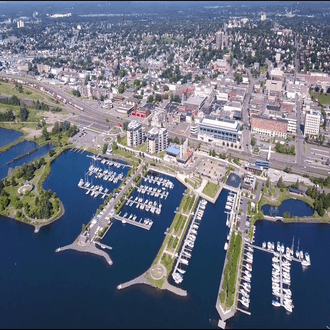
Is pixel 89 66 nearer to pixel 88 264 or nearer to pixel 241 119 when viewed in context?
pixel 241 119

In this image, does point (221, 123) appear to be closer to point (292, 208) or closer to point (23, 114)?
point (292, 208)

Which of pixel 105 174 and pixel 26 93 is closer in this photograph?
pixel 105 174

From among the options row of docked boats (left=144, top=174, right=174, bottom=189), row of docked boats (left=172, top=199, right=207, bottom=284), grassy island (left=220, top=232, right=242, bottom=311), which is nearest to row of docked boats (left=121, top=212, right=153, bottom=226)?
row of docked boats (left=172, top=199, right=207, bottom=284)

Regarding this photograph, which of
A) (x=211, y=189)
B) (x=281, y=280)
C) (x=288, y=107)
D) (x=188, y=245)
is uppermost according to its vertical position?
(x=288, y=107)

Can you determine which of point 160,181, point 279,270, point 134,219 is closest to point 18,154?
point 160,181

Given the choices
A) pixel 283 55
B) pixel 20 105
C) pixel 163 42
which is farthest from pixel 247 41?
pixel 20 105

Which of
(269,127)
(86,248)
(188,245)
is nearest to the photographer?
(86,248)

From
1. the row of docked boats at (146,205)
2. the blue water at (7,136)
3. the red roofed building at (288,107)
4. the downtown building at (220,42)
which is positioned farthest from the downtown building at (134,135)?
the downtown building at (220,42)
